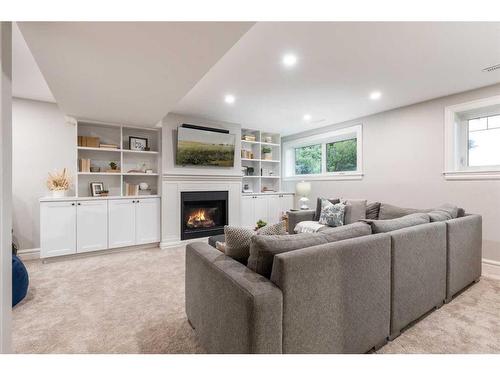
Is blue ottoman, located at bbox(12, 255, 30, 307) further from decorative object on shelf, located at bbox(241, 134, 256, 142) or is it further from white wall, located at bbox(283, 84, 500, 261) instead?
white wall, located at bbox(283, 84, 500, 261)

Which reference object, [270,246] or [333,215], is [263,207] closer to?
[333,215]

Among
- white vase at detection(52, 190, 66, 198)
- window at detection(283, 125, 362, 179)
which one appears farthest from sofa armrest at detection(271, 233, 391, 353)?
white vase at detection(52, 190, 66, 198)

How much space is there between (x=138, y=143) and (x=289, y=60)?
3.08m

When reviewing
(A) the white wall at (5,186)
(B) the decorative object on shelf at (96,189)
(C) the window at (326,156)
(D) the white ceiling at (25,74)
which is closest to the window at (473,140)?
(C) the window at (326,156)

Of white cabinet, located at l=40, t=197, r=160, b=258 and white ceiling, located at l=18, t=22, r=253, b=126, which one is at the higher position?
white ceiling, located at l=18, t=22, r=253, b=126

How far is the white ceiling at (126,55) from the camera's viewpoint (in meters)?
1.47

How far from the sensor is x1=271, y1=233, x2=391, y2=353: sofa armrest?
45.6 inches

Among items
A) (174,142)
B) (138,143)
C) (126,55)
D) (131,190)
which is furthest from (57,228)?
(126,55)

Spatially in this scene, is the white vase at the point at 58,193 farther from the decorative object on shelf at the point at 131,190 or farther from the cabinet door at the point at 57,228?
the decorative object on shelf at the point at 131,190

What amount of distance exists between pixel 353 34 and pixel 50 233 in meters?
4.33

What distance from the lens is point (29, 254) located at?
3.54m

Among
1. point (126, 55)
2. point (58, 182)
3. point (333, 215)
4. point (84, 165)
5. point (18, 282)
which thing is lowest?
point (18, 282)

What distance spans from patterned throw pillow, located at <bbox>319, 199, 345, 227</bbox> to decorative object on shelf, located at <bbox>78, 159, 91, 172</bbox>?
3.83 meters

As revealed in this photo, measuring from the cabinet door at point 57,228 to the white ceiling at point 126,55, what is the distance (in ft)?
4.97
